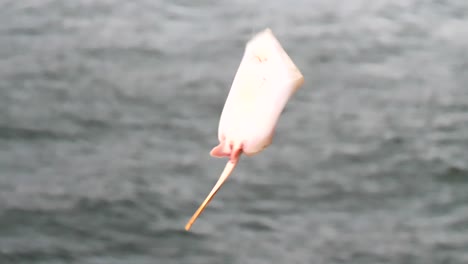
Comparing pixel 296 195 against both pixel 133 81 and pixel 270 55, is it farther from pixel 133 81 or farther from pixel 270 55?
pixel 270 55

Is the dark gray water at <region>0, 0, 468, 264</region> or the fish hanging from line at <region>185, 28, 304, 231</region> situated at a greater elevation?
the dark gray water at <region>0, 0, 468, 264</region>

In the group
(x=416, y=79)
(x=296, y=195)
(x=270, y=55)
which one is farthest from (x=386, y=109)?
(x=270, y=55)

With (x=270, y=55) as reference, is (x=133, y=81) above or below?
above

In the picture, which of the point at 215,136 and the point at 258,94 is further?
the point at 215,136

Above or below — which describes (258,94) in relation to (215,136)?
below

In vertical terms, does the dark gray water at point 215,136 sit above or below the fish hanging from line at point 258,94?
above

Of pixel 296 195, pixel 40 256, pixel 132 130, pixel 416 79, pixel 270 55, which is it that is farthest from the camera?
pixel 416 79

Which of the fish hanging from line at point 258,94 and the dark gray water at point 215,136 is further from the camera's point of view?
the dark gray water at point 215,136

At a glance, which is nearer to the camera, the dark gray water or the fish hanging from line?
the fish hanging from line
